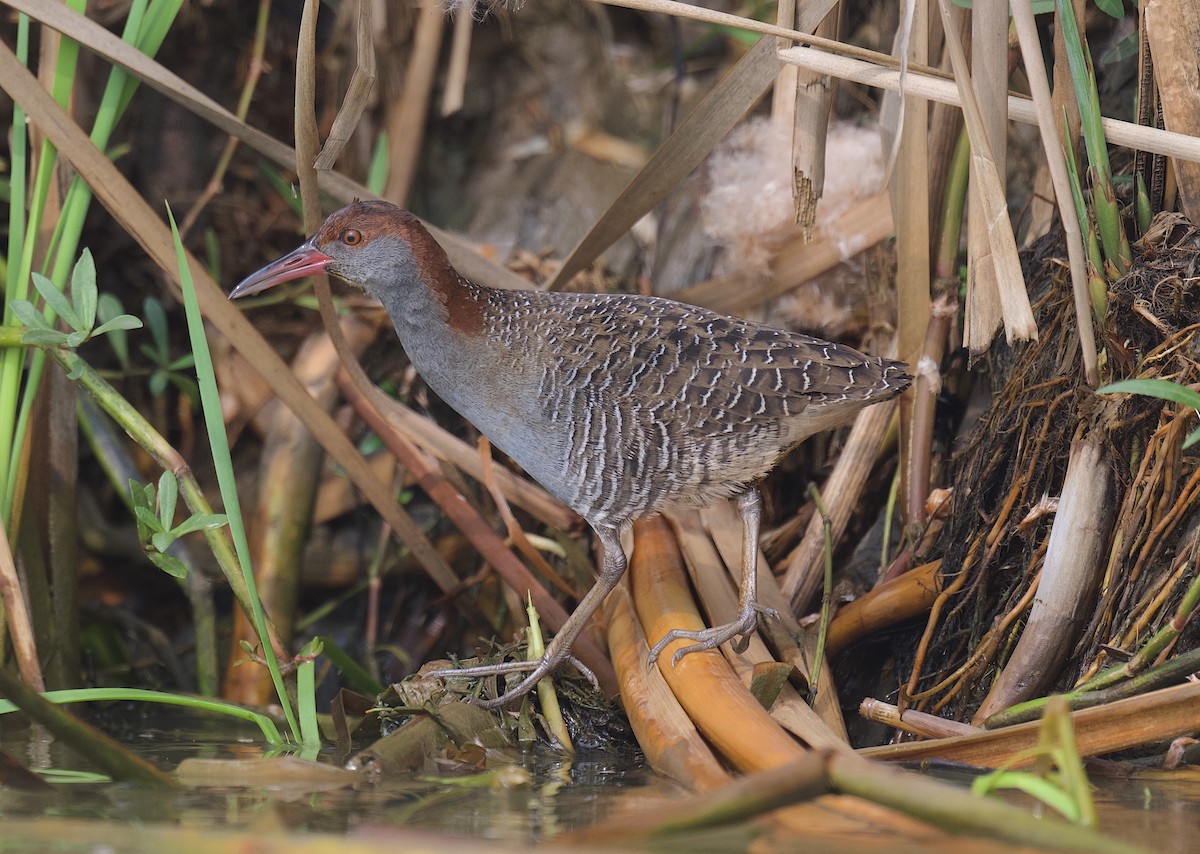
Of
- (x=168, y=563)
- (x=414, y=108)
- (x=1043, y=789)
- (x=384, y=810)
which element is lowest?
(x=384, y=810)

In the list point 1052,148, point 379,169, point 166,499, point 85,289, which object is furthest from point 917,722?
point 379,169

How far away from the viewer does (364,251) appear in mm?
3074

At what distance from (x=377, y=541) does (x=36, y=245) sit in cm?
153

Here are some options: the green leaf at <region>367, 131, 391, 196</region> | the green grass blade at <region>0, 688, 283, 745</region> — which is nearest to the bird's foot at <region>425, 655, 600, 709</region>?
the green grass blade at <region>0, 688, 283, 745</region>

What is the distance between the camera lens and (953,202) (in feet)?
10.6

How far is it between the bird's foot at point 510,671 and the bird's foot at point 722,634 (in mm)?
296

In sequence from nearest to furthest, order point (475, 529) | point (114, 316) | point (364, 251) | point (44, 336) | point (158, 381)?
point (44, 336), point (364, 251), point (475, 529), point (114, 316), point (158, 381)

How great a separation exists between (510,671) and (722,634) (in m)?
0.56

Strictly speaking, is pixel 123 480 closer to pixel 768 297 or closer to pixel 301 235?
pixel 301 235

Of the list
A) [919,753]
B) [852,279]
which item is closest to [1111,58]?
[852,279]

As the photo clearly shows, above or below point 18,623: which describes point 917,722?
below

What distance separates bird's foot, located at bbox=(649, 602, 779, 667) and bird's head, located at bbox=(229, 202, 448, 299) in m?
1.14

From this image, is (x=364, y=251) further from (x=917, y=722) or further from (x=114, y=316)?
(x=917, y=722)

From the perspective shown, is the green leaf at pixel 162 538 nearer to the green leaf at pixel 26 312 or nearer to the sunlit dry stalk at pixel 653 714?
Result: the green leaf at pixel 26 312
